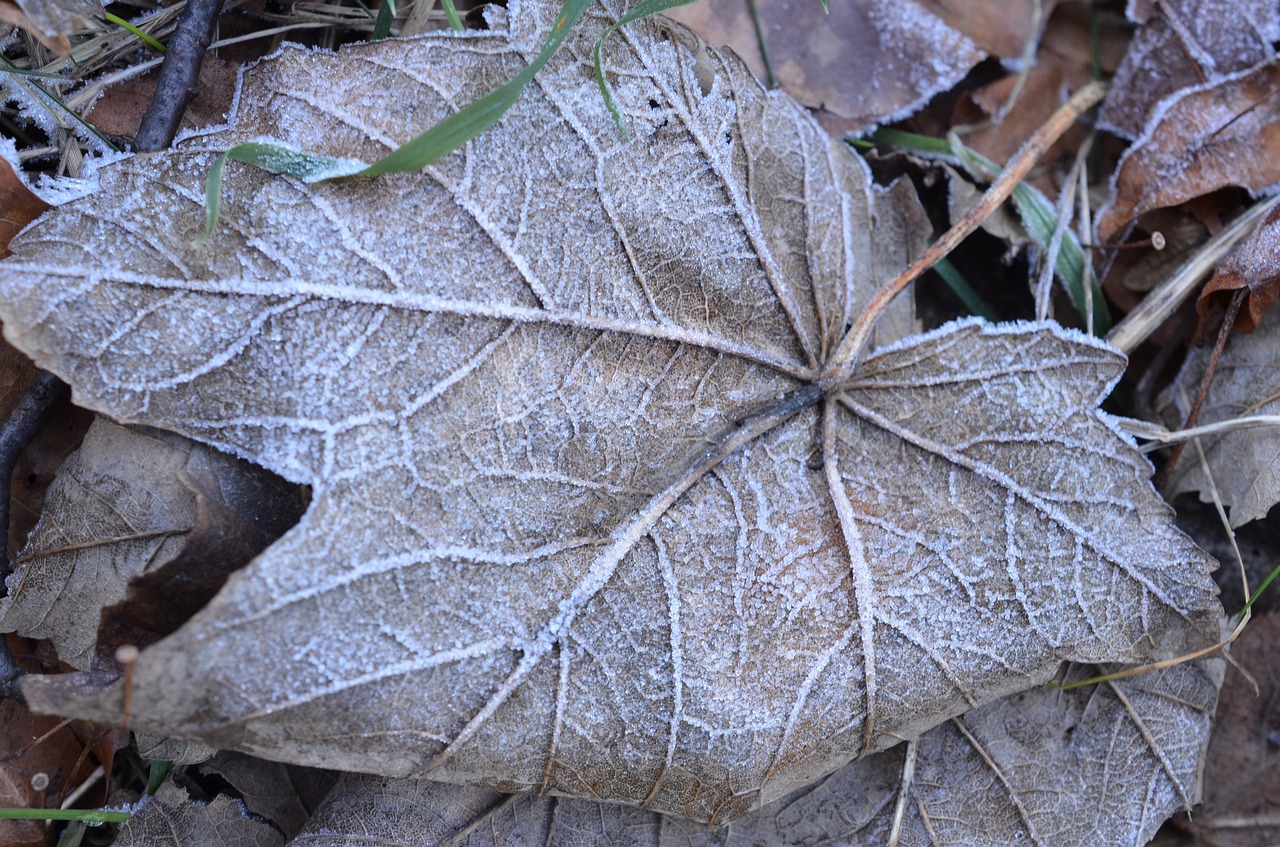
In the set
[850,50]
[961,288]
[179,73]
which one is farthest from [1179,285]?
[179,73]

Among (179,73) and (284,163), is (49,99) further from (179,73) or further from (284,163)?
(284,163)

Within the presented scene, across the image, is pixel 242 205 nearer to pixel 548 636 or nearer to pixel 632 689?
pixel 548 636

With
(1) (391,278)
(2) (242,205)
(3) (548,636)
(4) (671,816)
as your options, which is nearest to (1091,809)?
(4) (671,816)

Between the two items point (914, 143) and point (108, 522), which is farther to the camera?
point (914, 143)

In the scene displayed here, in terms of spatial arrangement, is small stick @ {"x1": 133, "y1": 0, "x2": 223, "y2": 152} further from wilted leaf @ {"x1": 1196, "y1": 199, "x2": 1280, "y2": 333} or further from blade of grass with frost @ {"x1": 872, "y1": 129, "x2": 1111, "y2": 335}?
wilted leaf @ {"x1": 1196, "y1": 199, "x2": 1280, "y2": 333}

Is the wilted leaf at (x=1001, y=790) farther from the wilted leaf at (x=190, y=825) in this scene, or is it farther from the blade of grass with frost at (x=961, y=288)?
the blade of grass with frost at (x=961, y=288)
